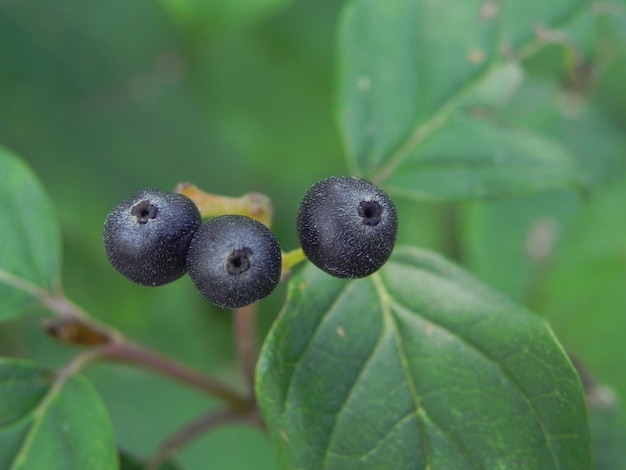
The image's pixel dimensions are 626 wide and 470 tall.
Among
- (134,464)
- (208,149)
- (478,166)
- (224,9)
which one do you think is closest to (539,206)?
(478,166)

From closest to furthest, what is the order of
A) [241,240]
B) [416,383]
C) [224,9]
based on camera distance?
[241,240], [416,383], [224,9]

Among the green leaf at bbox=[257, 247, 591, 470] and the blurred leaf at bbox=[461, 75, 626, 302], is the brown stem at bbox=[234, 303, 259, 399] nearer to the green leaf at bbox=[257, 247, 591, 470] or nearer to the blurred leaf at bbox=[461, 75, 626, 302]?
the green leaf at bbox=[257, 247, 591, 470]

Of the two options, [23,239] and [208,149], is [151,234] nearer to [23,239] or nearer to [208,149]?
[23,239]

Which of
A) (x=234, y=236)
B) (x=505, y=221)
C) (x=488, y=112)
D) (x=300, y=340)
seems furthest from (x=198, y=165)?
(x=234, y=236)

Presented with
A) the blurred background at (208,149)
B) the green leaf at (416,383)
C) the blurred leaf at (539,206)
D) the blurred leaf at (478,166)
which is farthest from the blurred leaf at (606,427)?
the green leaf at (416,383)

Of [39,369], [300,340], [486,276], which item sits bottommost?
[39,369]

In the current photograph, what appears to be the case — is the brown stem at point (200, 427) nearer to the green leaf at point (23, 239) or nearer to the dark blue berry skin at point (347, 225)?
the green leaf at point (23, 239)

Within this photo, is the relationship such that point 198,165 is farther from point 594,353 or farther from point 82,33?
point 594,353
